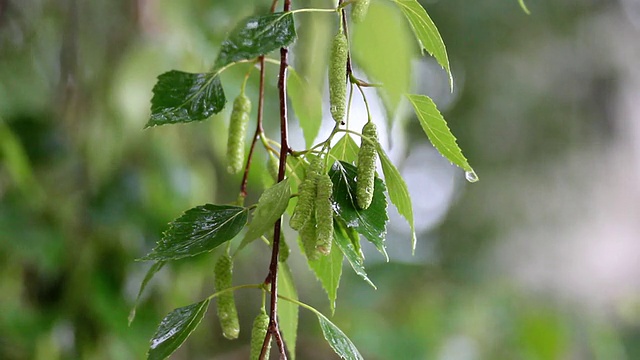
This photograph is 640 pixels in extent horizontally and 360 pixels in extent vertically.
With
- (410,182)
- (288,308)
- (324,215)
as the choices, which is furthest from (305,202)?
(410,182)

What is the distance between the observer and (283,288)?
0.40 metres

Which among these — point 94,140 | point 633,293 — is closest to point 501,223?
point 633,293

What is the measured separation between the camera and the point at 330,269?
1.25 ft

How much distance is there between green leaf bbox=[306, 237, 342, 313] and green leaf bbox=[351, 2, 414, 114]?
0.37 feet

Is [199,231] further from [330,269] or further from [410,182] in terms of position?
[410,182]

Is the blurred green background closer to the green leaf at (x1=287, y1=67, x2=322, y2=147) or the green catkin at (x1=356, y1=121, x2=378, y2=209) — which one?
the green leaf at (x1=287, y1=67, x2=322, y2=147)

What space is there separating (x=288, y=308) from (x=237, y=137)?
10cm

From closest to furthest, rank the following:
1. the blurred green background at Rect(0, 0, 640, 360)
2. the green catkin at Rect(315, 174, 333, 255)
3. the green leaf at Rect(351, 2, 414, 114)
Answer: the green catkin at Rect(315, 174, 333, 255), the green leaf at Rect(351, 2, 414, 114), the blurred green background at Rect(0, 0, 640, 360)

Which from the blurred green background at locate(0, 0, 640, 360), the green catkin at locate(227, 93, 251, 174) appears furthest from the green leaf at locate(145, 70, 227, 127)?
the blurred green background at locate(0, 0, 640, 360)

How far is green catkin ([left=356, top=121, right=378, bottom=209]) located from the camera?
32 centimetres

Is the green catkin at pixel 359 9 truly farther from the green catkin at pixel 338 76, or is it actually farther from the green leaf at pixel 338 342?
the green leaf at pixel 338 342

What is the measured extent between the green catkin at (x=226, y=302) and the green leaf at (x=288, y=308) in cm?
4

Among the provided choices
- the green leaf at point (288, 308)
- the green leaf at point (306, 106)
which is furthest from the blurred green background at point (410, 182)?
the green leaf at point (288, 308)

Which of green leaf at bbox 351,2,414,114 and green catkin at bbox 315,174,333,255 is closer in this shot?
green catkin at bbox 315,174,333,255
